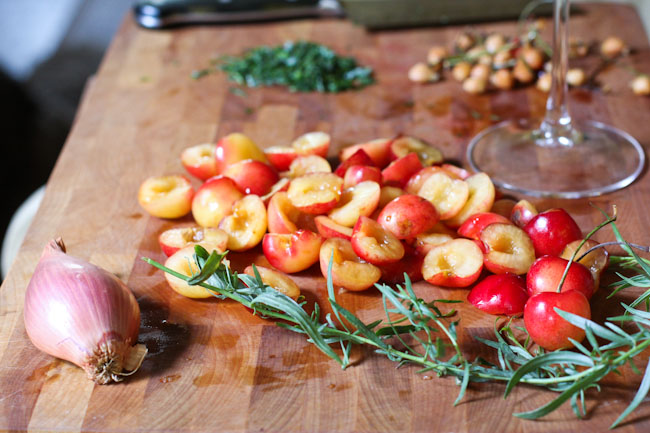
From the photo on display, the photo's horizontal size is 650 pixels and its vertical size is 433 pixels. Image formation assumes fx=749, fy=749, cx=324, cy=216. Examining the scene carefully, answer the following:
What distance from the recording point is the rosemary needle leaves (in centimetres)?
97

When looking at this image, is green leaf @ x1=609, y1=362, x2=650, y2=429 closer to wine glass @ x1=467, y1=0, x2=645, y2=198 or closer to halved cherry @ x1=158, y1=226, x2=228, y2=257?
wine glass @ x1=467, y1=0, x2=645, y2=198

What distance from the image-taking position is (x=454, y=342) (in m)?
1.01

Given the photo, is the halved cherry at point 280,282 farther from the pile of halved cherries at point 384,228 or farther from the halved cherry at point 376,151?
the halved cherry at point 376,151

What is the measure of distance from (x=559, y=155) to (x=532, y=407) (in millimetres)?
737

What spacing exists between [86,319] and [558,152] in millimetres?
1042

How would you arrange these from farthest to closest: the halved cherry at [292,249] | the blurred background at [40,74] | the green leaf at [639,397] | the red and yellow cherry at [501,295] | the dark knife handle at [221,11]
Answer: the blurred background at [40,74] → the dark knife handle at [221,11] → the halved cherry at [292,249] → the red and yellow cherry at [501,295] → the green leaf at [639,397]

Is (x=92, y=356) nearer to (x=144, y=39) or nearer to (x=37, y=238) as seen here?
(x=37, y=238)

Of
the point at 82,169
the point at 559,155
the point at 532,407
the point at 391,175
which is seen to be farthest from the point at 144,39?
the point at 532,407

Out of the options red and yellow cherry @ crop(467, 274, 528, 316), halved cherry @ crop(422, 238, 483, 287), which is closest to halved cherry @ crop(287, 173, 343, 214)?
halved cherry @ crop(422, 238, 483, 287)

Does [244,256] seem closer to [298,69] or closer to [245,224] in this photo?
[245,224]

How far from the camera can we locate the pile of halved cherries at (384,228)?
46.4 inches

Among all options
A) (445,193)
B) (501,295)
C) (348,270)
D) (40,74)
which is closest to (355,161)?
(445,193)

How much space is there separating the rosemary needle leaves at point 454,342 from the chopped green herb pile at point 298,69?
82cm

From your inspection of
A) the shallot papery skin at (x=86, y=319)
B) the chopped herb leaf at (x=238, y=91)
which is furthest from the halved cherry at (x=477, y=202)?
the chopped herb leaf at (x=238, y=91)
